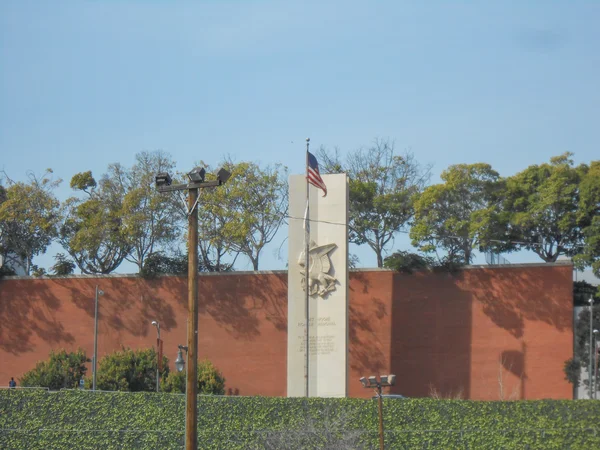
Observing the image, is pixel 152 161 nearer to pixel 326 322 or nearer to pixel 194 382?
pixel 326 322

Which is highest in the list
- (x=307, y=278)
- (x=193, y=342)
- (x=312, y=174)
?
(x=312, y=174)

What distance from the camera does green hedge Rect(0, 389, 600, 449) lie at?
26.3m

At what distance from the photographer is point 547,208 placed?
39219mm

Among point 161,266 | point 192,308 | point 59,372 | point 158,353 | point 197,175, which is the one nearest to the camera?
point 197,175

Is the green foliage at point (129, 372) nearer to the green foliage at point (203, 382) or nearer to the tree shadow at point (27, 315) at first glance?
the green foliage at point (203, 382)

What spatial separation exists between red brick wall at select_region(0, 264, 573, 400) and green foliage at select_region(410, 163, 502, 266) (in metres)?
1.77

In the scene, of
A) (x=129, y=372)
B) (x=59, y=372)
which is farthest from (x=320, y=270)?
(x=59, y=372)

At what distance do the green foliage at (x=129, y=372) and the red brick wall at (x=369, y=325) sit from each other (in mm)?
3433

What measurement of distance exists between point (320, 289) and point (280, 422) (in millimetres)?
8559

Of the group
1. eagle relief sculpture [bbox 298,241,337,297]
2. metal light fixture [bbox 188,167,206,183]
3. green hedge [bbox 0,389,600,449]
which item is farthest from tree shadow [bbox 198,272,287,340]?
metal light fixture [bbox 188,167,206,183]

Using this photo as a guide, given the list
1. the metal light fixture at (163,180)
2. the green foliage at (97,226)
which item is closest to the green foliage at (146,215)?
the green foliage at (97,226)

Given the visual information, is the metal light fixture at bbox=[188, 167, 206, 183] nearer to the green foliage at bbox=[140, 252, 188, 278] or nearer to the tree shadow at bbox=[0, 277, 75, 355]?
the green foliage at bbox=[140, 252, 188, 278]

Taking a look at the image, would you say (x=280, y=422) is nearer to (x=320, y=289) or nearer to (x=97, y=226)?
(x=320, y=289)

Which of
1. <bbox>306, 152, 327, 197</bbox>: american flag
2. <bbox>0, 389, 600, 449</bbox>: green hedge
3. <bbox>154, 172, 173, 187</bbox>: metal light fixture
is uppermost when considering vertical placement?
<bbox>306, 152, 327, 197</bbox>: american flag
